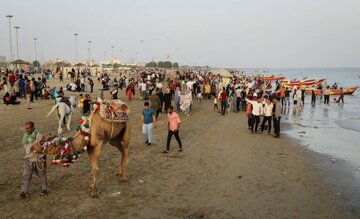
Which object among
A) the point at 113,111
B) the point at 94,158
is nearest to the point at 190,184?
the point at 94,158

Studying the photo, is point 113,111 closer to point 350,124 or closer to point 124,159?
point 124,159

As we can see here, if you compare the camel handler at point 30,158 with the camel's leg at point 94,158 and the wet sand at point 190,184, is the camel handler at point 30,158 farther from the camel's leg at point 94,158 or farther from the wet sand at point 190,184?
the camel's leg at point 94,158

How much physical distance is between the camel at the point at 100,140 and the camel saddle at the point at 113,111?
6 centimetres

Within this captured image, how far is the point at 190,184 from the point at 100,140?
264cm

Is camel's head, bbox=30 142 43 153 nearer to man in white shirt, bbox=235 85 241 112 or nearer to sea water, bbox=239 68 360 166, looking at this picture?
sea water, bbox=239 68 360 166

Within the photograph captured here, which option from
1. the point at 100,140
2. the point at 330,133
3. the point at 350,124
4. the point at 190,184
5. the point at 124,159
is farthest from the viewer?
the point at 350,124

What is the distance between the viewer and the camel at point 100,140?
8.81m

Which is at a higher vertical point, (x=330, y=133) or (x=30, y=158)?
(x=30, y=158)

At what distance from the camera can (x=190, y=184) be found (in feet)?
32.7

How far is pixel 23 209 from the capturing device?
8.02m

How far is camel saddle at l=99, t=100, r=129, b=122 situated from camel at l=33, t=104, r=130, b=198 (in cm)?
6

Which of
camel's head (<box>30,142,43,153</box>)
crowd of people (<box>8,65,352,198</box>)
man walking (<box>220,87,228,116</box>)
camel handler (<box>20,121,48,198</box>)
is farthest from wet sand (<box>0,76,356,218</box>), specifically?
man walking (<box>220,87,228,116</box>)

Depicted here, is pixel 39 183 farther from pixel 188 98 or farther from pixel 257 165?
pixel 188 98

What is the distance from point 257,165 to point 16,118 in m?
13.7
